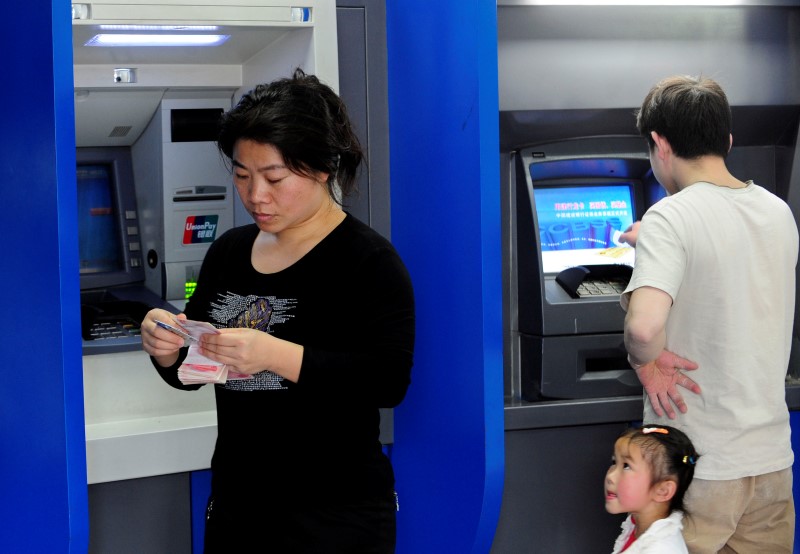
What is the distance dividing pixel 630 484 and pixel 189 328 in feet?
3.82

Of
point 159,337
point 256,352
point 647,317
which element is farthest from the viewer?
point 647,317

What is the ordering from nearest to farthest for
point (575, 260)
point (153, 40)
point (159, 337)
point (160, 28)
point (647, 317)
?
point (159, 337) < point (647, 317) < point (160, 28) < point (153, 40) < point (575, 260)

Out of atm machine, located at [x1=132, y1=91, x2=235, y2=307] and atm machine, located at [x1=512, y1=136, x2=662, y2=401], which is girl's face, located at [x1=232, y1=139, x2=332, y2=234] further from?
atm machine, located at [x1=512, y1=136, x2=662, y2=401]

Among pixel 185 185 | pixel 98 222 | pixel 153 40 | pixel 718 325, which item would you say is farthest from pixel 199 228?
pixel 718 325

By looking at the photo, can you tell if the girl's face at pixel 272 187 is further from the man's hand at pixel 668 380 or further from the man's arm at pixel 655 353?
the man's hand at pixel 668 380

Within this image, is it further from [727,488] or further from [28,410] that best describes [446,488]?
[28,410]

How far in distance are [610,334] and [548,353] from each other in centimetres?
19

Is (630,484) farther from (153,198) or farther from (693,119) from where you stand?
(153,198)

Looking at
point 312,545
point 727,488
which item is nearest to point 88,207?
point 312,545

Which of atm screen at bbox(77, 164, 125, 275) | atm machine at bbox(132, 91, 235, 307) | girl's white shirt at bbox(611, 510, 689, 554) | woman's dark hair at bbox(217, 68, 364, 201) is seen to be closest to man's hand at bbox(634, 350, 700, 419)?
girl's white shirt at bbox(611, 510, 689, 554)

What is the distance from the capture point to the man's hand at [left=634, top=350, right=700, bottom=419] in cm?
229

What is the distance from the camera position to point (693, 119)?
7.59 ft

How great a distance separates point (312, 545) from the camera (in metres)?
1.69

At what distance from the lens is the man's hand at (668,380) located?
7.50 feet
